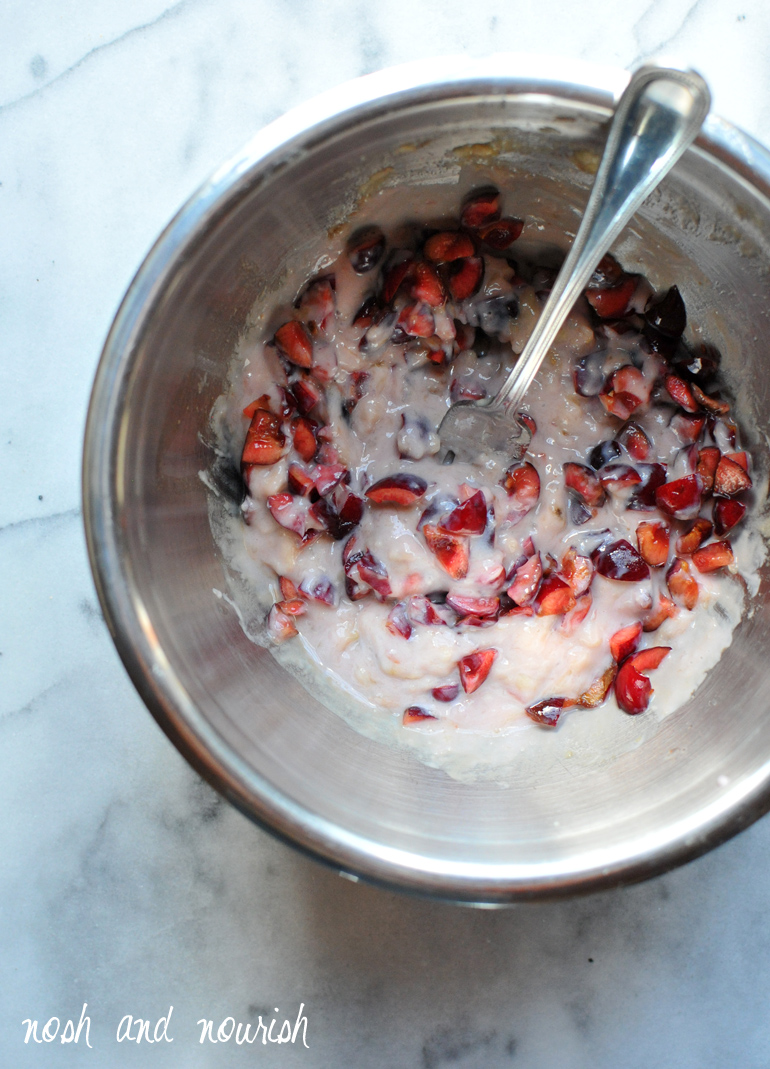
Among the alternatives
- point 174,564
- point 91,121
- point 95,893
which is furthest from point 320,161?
point 95,893

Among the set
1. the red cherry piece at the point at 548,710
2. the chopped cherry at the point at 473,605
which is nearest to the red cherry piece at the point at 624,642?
the red cherry piece at the point at 548,710

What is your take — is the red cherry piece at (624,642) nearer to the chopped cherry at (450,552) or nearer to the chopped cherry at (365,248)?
the chopped cherry at (450,552)

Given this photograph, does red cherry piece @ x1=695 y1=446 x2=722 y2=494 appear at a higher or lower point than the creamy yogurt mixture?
higher

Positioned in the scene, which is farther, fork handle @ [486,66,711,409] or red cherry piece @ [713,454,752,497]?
red cherry piece @ [713,454,752,497]

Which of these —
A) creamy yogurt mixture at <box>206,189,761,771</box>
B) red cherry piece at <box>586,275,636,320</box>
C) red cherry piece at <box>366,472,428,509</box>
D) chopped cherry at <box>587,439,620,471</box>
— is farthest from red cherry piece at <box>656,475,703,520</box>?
red cherry piece at <box>366,472,428,509</box>

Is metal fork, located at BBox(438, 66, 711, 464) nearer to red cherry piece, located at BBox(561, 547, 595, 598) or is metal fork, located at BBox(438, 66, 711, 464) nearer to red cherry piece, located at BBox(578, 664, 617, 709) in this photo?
red cherry piece, located at BBox(561, 547, 595, 598)

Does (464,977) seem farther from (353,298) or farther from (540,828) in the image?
(353,298)

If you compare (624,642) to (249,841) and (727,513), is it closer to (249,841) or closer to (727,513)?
(727,513)
